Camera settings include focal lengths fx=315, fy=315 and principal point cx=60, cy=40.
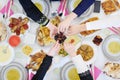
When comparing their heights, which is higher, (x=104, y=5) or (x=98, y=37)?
(x=104, y=5)

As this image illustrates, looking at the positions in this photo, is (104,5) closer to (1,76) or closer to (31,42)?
(31,42)

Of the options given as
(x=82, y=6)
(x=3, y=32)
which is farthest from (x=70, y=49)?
(x=3, y=32)

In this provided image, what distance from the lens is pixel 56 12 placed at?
1.28 m

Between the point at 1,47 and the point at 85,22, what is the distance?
36cm

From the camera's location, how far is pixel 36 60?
1276 millimetres

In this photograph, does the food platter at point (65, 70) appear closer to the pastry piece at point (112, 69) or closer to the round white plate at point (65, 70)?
the round white plate at point (65, 70)

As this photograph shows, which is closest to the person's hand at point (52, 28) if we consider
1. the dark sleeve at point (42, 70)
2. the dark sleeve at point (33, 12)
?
the dark sleeve at point (33, 12)

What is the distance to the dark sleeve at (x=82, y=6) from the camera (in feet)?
3.94

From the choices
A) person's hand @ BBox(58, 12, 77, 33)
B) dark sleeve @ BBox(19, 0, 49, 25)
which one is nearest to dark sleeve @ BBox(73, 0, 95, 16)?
person's hand @ BBox(58, 12, 77, 33)

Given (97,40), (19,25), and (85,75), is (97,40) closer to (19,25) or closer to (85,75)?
(85,75)

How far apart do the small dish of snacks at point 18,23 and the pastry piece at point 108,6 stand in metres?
0.32

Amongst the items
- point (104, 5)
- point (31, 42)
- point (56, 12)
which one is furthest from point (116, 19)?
point (31, 42)

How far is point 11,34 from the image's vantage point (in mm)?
1285

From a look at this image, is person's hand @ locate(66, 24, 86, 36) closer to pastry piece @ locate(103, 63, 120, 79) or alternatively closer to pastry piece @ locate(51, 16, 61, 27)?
pastry piece @ locate(51, 16, 61, 27)
